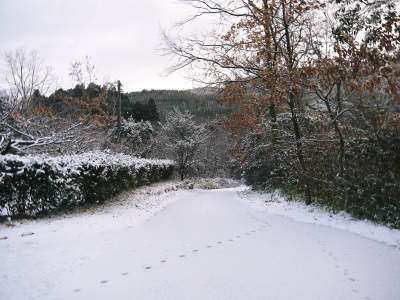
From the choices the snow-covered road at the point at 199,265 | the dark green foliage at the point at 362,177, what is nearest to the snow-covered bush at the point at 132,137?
the dark green foliage at the point at 362,177

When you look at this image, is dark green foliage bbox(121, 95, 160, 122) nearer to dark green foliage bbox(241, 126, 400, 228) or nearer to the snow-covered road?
dark green foliage bbox(241, 126, 400, 228)

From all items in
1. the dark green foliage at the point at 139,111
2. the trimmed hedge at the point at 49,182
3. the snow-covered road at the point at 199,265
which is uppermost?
the dark green foliage at the point at 139,111

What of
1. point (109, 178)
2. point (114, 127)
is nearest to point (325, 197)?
point (109, 178)

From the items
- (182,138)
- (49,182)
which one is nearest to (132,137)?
(182,138)

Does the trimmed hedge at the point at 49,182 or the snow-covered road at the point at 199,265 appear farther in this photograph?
the trimmed hedge at the point at 49,182

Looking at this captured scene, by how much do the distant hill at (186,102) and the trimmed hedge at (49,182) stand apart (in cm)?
413

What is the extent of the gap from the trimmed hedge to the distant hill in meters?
4.13

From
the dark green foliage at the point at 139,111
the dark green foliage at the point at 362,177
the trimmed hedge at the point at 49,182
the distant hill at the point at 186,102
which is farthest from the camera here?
the dark green foliage at the point at 139,111

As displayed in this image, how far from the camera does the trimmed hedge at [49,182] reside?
6.97m

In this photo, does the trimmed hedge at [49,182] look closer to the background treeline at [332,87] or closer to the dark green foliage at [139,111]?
the background treeline at [332,87]

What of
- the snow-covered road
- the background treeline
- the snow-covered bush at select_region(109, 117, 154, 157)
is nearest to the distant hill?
the background treeline

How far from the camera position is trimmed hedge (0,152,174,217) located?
697 cm

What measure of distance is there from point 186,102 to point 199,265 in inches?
1947

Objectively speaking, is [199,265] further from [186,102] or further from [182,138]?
[186,102]
